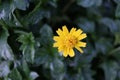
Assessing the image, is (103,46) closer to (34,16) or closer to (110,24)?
(110,24)

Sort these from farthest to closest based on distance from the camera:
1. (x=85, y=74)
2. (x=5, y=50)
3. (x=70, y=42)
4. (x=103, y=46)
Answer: (x=103, y=46) < (x=85, y=74) < (x=5, y=50) < (x=70, y=42)

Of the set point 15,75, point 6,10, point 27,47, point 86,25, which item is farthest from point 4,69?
point 86,25

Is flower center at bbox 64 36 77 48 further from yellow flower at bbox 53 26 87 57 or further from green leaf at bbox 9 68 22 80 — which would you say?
green leaf at bbox 9 68 22 80

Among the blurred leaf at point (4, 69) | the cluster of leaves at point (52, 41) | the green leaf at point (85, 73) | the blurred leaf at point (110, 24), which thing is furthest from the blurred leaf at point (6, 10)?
the blurred leaf at point (110, 24)

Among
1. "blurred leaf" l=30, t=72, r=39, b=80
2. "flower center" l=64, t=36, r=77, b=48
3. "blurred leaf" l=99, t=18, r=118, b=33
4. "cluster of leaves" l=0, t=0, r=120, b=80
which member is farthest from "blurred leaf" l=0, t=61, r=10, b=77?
"blurred leaf" l=99, t=18, r=118, b=33

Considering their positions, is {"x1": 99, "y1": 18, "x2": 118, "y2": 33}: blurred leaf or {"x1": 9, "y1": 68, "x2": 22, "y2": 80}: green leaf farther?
{"x1": 99, "y1": 18, "x2": 118, "y2": 33}: blurred leaf

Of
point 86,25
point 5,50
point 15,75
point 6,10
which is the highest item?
point 86,25
